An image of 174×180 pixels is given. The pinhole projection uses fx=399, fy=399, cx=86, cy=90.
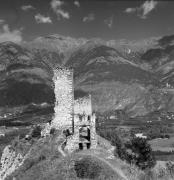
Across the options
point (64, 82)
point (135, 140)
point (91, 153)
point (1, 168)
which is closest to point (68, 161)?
point (91, 153)

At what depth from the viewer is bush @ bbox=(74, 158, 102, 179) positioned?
47156 mm

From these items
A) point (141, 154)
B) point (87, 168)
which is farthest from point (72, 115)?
point (141, 154)

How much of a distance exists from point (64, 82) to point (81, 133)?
10113 mm

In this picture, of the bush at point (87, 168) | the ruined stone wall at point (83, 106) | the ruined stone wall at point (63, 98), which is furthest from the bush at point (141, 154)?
the bush at point (87, 168)

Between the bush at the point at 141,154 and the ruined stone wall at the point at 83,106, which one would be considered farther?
the bush at the point at 141,154

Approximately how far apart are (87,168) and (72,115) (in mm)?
14904

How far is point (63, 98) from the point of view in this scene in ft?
209

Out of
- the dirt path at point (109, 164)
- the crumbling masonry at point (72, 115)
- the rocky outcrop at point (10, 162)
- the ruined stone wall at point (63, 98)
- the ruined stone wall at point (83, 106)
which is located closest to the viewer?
the dirt path at point (109, 164)

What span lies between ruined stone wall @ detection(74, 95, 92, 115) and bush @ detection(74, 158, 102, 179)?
1153 cm

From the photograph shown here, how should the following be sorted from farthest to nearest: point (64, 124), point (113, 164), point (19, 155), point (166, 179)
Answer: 1. point (19, 155)
2. point (64, 124)
3. point (113, 164)
4. point (166, 179)

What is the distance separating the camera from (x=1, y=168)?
75562mm

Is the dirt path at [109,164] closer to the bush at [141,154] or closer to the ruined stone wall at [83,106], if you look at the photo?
the ruined stone wall at [83,106]

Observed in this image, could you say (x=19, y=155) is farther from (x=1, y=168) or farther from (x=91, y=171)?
(x=91, y=171)

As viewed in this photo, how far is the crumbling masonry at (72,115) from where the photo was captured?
188ft
